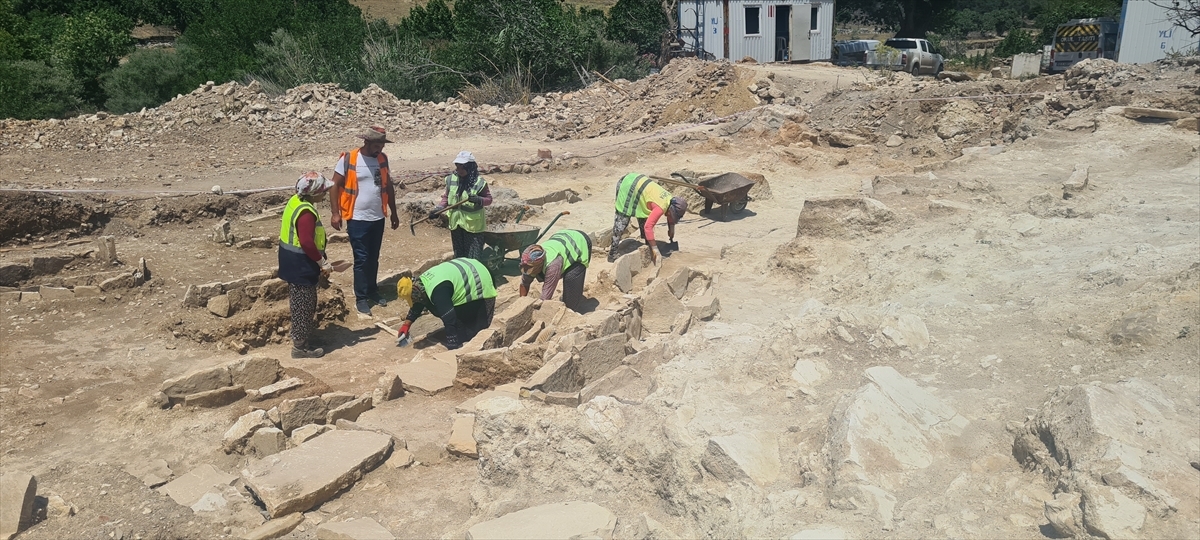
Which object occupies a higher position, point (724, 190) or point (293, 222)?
point (293, 222)

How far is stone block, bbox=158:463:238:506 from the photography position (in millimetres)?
4199

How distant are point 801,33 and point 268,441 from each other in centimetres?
2403

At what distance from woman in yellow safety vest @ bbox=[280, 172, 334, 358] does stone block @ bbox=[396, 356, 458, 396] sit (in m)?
1.08

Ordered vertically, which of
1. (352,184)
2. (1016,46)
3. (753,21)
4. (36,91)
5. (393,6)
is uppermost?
(393,6)

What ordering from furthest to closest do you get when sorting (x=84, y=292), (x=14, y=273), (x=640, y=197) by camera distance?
1. (x=640, y=197)
2. (x=14, y=273)
3. (x=84, y=292)

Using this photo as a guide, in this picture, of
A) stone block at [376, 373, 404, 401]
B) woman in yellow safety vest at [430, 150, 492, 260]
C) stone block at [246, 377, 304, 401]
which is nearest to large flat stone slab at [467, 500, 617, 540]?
stone block at [376, 373, 404, 401]

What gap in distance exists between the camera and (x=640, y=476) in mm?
3617

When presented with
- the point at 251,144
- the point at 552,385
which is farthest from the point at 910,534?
the point at 251,144

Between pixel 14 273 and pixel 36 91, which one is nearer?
pixel 14 273

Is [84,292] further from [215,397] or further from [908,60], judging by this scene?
[908,60]

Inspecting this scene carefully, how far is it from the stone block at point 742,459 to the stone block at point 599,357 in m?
1.73

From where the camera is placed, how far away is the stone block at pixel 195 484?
165 inches

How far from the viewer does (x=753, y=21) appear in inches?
994

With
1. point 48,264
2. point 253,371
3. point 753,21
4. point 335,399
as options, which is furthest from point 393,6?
point 335,399
